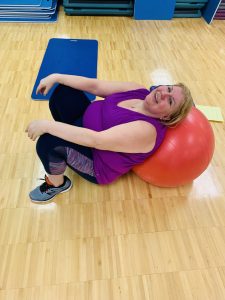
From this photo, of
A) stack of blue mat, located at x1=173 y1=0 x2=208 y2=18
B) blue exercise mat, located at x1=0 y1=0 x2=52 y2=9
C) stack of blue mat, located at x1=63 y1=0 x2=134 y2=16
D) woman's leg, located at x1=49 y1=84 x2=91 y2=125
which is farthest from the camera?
stack of blue mat, located at x1=173 y1=0 x2=208 y2=18

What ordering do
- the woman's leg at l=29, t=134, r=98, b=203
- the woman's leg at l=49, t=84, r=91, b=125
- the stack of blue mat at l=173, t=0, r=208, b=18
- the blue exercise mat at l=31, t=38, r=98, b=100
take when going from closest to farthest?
the woman's leg at l=29, t=134, r=98, b=203 → the woman's leg at l=49, t=84, r=91, b=125 → the blue exercise mat at l=31, t=38, r=98, b=100 → the stack of blue mat at l=173, t=0, r=208, b=18

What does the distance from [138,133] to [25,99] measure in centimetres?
147

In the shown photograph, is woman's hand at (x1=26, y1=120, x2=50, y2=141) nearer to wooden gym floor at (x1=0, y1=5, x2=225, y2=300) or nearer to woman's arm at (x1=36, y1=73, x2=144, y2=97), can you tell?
woman's arm at (x1=36, y1=73, x2=144, y2=97)

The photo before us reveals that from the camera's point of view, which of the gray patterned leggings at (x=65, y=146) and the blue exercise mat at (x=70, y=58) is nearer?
the gray patterned leggings at (x=65, y=146)

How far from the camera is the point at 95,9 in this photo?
362 cm

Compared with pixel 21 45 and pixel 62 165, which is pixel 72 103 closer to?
pixel 62 165

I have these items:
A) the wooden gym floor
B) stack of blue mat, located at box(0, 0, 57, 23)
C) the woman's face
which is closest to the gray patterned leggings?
the wooden gym floor

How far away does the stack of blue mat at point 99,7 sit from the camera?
Result: 11.5 feet

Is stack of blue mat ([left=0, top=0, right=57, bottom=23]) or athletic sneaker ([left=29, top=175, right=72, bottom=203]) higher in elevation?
athletic sneaker ([left=29, top=175, right=72, bottom=203])

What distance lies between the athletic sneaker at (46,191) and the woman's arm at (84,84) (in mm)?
598

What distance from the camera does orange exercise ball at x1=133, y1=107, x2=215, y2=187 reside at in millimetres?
1409

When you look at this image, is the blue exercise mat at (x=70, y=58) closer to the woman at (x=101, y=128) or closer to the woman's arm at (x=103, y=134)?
the woman at (x=101, y=128)

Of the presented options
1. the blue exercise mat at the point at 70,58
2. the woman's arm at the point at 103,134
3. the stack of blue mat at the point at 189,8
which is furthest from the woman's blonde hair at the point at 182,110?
the stack of blue mat at the point at 189,8

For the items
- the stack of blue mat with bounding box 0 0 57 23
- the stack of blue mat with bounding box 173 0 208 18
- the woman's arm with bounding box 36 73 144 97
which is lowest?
the stack of blue mat with bounding box 173 0 208 18
